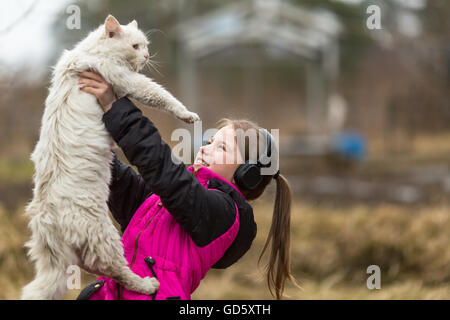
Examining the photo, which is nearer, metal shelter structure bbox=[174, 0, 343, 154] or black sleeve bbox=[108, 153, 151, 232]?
black sleeve bbox=[108, 153, 151, 232]

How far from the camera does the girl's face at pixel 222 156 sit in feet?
7.16

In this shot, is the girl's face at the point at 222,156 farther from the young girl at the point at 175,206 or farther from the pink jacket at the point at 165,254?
the pink jacket at the point at 165,254

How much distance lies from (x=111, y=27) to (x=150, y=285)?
1.01 meters

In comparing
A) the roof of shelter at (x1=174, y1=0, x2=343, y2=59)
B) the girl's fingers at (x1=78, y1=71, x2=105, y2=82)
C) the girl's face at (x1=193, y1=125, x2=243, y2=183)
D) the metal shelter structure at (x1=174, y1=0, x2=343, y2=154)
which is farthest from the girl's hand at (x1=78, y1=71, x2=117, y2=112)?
the roof of shelter at (x1=174, y1=0, x2=343, y2=59)

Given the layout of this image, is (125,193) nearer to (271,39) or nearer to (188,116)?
(188,116)

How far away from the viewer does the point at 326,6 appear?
1903 cm

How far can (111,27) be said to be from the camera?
1.87m

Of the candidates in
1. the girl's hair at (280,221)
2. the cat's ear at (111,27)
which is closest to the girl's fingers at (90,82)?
the cat's ear at (111,27)

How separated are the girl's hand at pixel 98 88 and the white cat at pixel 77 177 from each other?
2 cm

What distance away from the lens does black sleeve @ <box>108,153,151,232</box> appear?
7.17 ft

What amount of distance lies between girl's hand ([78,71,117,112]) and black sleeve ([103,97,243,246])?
4 centimetres

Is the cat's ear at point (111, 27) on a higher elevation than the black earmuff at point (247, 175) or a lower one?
higher

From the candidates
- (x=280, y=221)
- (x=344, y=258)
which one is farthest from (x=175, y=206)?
(x=344, y=258)

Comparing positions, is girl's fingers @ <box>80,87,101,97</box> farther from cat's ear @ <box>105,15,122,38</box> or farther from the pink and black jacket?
cat's ear @ <box>105,15,122,38</box>
